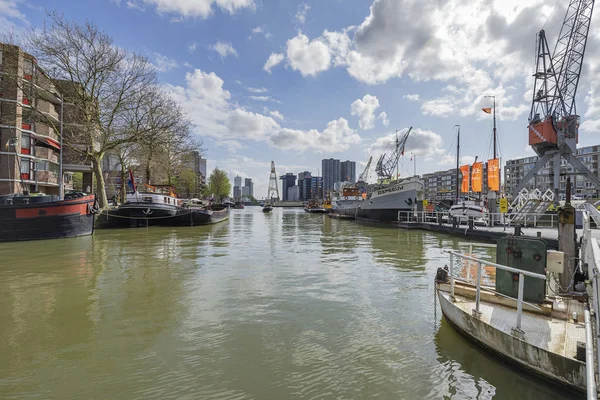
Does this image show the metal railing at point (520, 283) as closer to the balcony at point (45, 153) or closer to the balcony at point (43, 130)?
the balcony at point (43, 130)

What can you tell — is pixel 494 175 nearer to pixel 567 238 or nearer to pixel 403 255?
pixel 403 255

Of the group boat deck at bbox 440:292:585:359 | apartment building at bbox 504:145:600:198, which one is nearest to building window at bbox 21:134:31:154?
boat deck at bbox 440:292:585:359

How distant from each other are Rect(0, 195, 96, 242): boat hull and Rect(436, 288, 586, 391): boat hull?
68.5 feet

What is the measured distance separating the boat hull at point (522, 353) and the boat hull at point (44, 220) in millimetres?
20867

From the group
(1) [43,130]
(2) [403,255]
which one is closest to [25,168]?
(1) [43,130]

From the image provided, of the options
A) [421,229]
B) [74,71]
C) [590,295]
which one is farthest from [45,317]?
[421,229]

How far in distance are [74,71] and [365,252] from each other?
24983mm

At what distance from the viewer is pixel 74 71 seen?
2477 cm

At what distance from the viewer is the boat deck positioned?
4.16 meters

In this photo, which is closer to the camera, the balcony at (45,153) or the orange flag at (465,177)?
the orange flag at (465,177)

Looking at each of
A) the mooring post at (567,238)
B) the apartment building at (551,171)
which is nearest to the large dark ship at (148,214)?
the mooring post at (567,238)

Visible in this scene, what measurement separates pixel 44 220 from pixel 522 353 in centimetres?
2197

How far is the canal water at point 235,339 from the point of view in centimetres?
407

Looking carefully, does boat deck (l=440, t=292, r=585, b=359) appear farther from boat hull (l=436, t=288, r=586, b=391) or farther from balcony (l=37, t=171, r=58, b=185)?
balcony (l=37, t=171, r=58, b=185)
